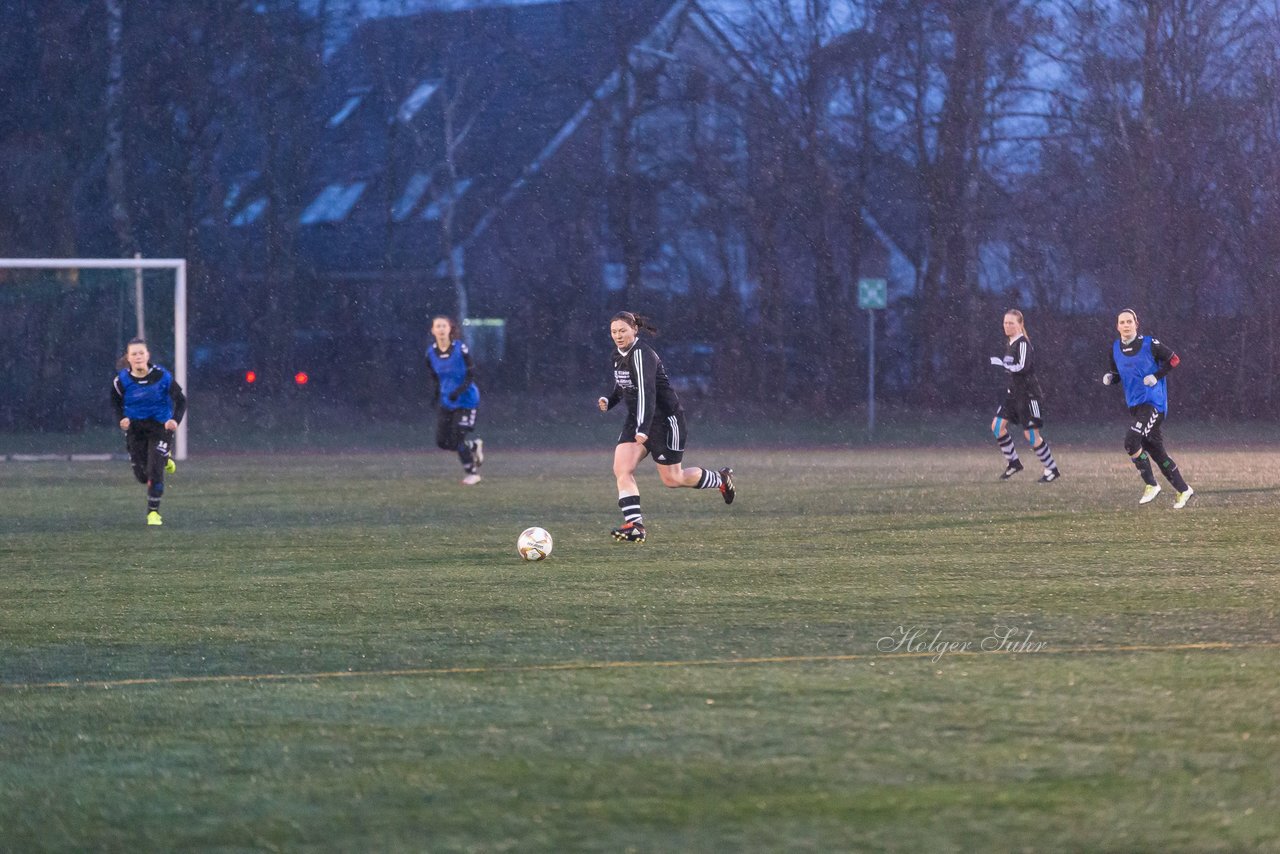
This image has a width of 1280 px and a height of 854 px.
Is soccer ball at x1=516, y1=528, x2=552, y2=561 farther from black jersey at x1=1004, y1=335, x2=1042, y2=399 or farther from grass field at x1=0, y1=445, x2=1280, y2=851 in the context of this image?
black jersey at x1=1004, y1=335, x2=1042, y2=399

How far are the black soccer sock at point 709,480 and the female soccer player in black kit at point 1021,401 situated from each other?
6.00 m

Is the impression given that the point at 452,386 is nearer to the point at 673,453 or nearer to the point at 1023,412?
the point at 673,453

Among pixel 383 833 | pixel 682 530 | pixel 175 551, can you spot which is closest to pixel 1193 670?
pixel 383 833

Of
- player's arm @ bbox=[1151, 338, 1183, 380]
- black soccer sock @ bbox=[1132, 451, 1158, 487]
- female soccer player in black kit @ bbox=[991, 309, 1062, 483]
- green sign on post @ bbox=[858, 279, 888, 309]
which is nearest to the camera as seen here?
player's arm @ bbox=[1151, 338, 1183, 380]

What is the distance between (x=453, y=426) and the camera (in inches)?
741

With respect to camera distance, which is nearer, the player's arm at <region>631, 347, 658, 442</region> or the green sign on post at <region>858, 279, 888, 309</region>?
the player's arm at <region>631, 347, 658, 442</region>

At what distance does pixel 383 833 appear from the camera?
15.2 ft

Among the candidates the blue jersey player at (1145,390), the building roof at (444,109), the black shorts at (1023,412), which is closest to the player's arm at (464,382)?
the black shorts at (1023,412)

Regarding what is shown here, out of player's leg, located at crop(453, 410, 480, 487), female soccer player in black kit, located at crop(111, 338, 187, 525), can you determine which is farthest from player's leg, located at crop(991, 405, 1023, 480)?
female soccer player in black kit, located at crop(111, 338, 187, 525)

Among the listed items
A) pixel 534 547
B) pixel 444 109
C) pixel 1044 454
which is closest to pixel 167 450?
pixel 534 547

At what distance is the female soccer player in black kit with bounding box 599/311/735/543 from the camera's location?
12570 mm

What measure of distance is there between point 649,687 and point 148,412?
9.57 m

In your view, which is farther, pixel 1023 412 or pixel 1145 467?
pixel 1023 412

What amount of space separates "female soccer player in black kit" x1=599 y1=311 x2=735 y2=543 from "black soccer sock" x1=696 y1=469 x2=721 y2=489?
0.48 meters
